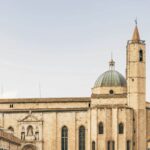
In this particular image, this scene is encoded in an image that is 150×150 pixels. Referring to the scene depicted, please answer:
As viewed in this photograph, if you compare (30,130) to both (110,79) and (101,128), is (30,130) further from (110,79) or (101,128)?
(110,79)

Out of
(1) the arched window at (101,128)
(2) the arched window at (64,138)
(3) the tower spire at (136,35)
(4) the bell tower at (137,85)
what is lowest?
(2) the arched window at (64,138)

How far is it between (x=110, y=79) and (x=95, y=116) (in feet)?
29.9

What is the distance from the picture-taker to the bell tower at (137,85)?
9138 centimetres

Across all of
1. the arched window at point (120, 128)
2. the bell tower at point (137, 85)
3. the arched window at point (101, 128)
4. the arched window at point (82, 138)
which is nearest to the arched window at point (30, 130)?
the arched window at point (82, 138)

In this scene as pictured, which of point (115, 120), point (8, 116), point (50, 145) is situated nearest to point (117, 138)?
point (115, 120)

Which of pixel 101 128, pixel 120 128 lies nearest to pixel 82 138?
pixel 101 128

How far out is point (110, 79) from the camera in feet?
324

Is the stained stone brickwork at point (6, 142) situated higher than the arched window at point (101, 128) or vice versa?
the arched window at point (101, 128)

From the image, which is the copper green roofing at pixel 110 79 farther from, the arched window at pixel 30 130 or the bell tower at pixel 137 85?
the arched window at pixel 30 130

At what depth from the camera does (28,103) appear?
97688mm

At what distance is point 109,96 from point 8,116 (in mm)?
14966

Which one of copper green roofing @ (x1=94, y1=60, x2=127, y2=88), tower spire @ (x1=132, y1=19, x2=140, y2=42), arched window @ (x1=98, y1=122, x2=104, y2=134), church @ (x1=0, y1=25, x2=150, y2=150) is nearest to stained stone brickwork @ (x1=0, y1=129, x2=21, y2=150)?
arched window @ (x1=98, y1=122, x2=104, y2=134)

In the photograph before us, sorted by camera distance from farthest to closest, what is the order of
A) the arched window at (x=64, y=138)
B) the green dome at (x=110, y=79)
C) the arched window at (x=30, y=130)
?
the green dome at (x=110, y=79) < the arched window at (x=30, y=130) < the arched window at (x=64, y=138)

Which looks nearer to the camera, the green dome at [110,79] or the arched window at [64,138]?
the arched window at [64,138]
